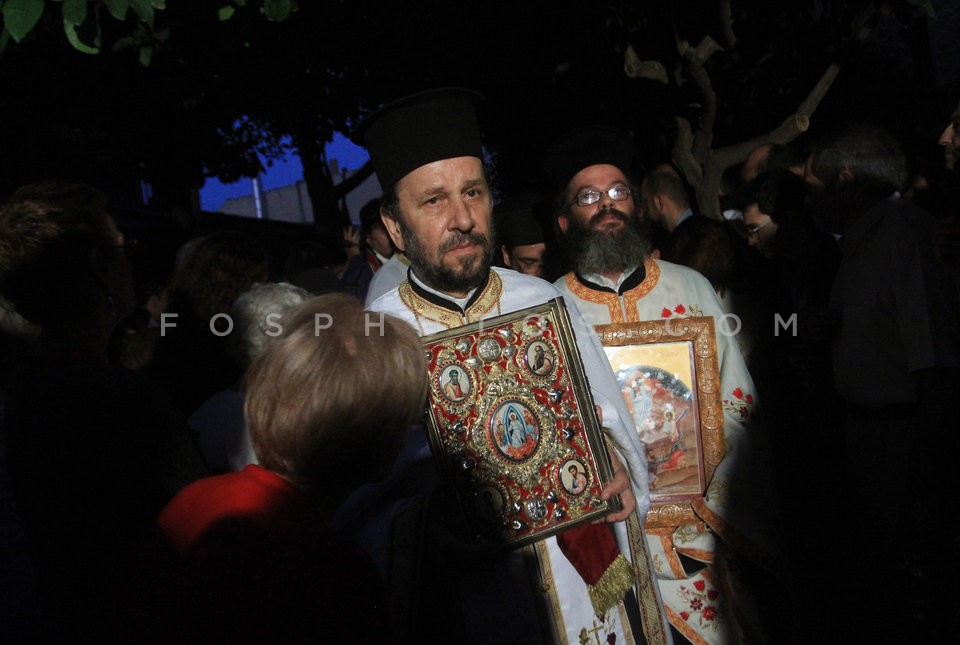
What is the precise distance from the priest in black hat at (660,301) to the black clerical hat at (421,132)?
0.97 m

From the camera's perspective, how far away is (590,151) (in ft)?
12.5

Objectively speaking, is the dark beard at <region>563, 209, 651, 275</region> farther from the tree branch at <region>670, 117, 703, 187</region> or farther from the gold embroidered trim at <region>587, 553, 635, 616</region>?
the tree branch at <region>670, 117, 703, 187</region>

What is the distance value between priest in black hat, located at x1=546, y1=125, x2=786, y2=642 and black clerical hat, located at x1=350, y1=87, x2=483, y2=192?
97 cm

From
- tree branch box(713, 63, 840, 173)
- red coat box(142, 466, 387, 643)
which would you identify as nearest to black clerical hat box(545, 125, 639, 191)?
red coat box(142, 466, 387, 643)

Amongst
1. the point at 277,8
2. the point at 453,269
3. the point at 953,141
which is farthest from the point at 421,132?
the point at 953,141

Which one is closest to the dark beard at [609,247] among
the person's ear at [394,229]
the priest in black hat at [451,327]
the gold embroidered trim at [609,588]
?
the priest in black hat at [451,327]

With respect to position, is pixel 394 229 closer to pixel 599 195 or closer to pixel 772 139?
pixel 599 195

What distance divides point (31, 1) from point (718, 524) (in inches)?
120

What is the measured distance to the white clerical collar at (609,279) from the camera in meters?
3.61

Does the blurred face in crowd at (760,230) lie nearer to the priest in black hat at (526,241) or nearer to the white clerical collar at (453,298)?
the priest in black hat at (526,241)

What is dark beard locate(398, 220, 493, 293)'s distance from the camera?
263 cm

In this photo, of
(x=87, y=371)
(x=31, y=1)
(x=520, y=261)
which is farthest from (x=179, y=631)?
(x=520, y=261)

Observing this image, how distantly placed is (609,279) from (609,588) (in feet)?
5.11

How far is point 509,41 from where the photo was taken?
7.86 m
